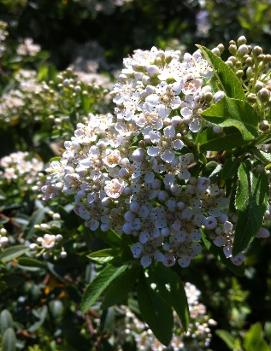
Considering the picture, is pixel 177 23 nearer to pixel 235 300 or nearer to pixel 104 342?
pixel 235 300

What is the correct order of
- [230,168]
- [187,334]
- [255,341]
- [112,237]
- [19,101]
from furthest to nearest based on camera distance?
1. [19,101]
2. [255,341]
3. [187,334]
4. [112,237]
5. [230,168]

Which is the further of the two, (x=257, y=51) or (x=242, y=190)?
(x=257, y=51)

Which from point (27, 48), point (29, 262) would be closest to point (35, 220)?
point (29, 262)

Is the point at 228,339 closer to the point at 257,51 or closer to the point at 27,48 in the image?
the point at 257,51

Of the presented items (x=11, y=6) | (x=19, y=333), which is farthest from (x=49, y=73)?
(x=19, y=333)

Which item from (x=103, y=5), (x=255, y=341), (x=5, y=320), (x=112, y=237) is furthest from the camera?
(x=103, y=5)
